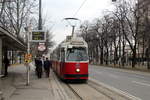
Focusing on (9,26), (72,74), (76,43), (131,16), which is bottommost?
(72,74)

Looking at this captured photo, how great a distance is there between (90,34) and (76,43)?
69.6 meters

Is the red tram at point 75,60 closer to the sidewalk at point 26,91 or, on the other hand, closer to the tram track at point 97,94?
the sidewalk at point 26,91

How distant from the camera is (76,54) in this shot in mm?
21016

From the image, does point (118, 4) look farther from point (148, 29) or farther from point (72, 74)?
point (72, 74)

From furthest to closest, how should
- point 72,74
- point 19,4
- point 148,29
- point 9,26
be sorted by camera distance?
point 148,29, point 9,26, point 19,4, point 72,74

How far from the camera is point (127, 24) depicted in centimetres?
5578

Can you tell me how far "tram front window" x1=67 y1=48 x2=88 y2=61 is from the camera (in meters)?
20.9

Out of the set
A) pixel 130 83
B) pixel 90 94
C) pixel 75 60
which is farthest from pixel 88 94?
pixel 130 83

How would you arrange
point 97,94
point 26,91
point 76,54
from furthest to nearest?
1. point 76,54
2. point 26,91
3. point 97,94

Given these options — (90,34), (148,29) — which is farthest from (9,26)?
(90,34)

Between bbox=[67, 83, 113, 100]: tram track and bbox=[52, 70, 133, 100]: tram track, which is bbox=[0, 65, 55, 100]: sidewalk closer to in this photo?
bbox=[52, 70, 133, 100]: tram track

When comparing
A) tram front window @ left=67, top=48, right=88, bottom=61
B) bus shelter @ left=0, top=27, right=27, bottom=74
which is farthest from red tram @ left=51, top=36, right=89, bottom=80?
bus shelter @ left=0, top=27, right=27, bottom=74

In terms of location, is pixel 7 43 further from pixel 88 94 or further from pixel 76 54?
pixel 88 94

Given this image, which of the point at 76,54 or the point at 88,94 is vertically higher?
the point at 76,54
